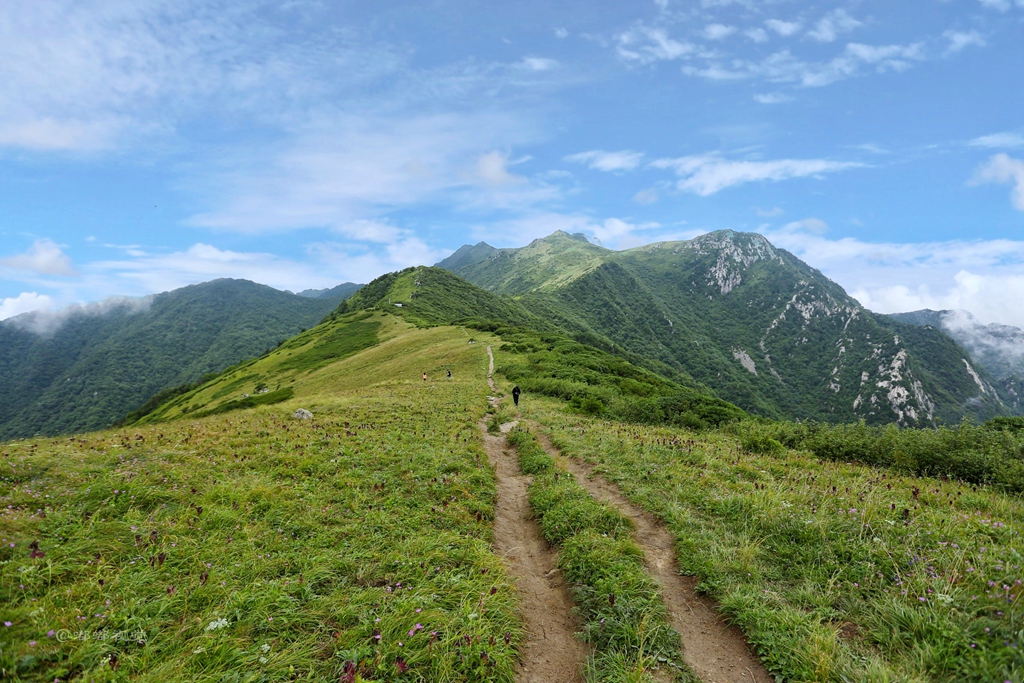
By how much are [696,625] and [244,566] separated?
6801 millimetres

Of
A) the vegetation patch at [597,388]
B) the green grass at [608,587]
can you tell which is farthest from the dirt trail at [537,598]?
the vegetation patch at [597,388]

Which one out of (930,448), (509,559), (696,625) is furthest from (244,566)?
(930,448)

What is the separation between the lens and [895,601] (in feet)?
18.8

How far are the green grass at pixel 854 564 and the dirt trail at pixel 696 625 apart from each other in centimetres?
21

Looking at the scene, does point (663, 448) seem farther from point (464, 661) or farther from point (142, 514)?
point (142, 514)

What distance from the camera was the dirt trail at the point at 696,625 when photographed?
5453 mm

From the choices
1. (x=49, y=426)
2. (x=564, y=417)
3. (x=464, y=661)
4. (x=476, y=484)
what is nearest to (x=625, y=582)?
(x=464, y=661)

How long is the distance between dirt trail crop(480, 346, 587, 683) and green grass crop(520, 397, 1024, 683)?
93.2 inches

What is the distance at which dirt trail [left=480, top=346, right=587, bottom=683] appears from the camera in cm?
575

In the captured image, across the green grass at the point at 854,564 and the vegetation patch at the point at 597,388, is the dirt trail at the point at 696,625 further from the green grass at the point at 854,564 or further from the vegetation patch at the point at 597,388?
the vegetation patch at the point at 597,388

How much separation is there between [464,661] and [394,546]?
9.75 ft

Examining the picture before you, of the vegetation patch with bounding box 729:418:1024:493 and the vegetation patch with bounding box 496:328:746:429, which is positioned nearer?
the vegetation patch with bounding box 729:418:1024:493

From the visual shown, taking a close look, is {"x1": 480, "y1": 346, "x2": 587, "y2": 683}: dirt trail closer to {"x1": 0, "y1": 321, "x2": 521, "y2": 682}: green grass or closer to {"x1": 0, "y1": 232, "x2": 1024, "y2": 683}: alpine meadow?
{"x1": 0, "y1": 232, "x2": 1024, "y2": 683}: alpine meadow

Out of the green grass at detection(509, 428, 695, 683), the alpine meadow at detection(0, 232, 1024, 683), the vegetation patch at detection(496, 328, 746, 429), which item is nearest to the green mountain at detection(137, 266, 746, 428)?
the vegetation patch at detection(496, 328, 746, 429)
